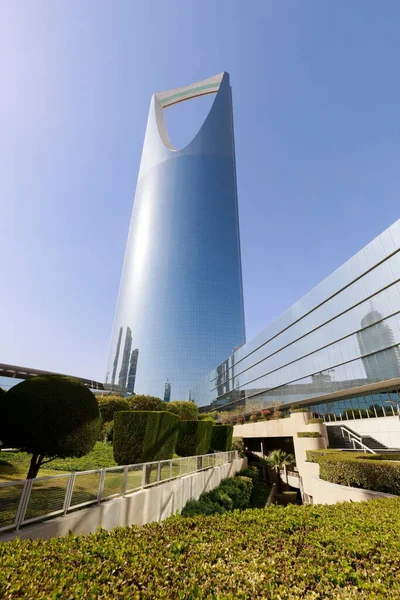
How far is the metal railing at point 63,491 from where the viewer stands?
4621 millimetres

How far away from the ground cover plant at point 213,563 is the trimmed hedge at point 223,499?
9471 mm

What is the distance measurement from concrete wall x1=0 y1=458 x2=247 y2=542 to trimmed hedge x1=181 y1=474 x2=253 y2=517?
1.24ft

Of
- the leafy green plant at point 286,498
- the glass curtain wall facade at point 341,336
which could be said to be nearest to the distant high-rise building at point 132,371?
the glass curtain wall facade at point 341,336

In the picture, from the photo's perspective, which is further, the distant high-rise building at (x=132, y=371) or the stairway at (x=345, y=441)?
the distant high-rise building at (x=132, y=371)

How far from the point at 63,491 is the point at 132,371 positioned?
102 metres

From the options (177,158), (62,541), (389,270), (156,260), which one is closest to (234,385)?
(389,270)

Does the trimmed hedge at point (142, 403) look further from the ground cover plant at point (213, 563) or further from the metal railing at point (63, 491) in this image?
the ground cover plant at point (213, 563)

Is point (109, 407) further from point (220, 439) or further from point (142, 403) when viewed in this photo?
point (220, 439)

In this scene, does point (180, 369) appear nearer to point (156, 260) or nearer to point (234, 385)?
point (234, 385)

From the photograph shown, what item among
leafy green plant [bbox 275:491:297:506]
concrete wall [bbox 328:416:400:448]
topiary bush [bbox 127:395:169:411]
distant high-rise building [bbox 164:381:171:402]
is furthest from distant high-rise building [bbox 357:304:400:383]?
distant high-rise building [bbox 164:381:171:402]

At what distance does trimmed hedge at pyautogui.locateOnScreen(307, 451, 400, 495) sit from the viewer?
932 centimetres

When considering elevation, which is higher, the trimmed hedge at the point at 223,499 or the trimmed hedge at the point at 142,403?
the trimmed hedge at the point at 142,403

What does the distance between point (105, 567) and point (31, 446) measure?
6.59 m

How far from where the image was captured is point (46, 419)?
25.9 feet
